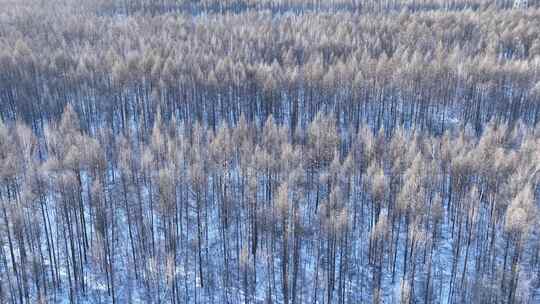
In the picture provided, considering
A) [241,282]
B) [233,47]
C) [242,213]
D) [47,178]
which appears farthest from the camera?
[233,47]

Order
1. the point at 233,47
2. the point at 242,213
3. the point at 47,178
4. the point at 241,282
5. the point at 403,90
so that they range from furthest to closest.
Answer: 1. the point at 233,47
2. the point at 403,90
3. the point at 242,213
4. the point at 47,178
5. the point at 241,282

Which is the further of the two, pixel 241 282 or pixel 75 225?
pixel 75 225

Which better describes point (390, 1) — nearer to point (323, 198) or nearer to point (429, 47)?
point (429, 47)

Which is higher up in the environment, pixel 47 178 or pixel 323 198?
pixel 47 178

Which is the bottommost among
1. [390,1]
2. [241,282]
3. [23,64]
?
[241,282]

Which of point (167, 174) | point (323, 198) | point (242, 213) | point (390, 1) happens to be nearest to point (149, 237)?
point (167, 174)

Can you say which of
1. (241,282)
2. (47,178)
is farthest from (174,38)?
(241,282)
